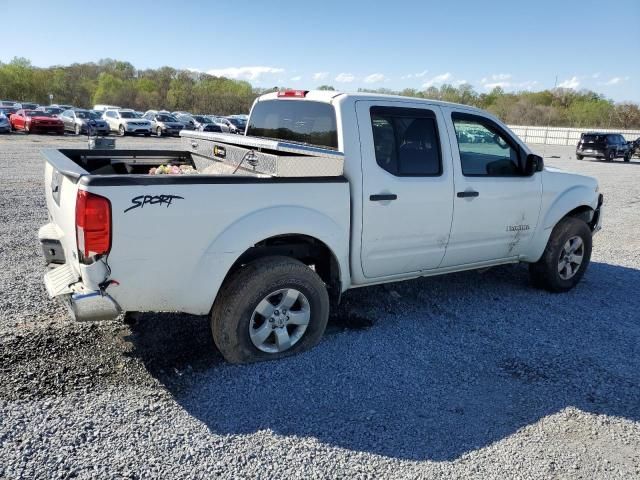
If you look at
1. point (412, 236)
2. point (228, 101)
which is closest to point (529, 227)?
point (412, 236)

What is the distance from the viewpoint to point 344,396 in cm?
343

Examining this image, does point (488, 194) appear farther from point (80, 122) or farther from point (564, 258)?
point (80, 122)

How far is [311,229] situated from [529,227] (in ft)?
8.61

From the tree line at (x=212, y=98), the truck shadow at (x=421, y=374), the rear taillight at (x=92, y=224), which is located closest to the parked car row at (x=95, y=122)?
the truck shadow at (x=421, y=374)

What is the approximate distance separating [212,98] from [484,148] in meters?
82.4

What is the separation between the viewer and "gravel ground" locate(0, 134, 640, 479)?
2785 mm

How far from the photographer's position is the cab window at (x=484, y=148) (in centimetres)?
471

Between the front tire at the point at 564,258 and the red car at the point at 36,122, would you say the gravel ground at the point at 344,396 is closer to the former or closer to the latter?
the front tire at the point at 564,258

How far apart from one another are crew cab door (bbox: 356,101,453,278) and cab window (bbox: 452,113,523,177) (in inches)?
10.5

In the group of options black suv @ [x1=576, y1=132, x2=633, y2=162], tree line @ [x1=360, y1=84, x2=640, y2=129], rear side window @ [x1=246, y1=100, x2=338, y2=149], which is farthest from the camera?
tree line @ [x1=360, y1=84, x2=640, y2=129]

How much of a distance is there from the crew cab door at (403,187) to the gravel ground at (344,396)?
70 centimetres

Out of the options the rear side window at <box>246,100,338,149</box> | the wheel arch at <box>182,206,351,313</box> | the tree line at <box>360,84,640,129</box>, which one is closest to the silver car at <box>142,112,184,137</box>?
the tree line at <box>360,84,640,129</box>

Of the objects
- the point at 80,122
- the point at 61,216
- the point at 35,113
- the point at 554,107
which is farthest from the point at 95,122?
the point at 554,107

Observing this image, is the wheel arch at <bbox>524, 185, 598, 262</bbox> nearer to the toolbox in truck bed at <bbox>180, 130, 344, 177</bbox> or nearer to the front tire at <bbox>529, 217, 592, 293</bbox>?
the front tire at <bbox>529, 217, 592, 293</bbox>
